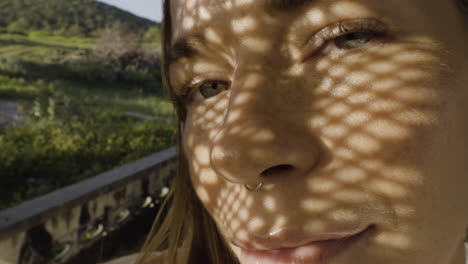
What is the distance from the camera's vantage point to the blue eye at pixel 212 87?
2.85ft

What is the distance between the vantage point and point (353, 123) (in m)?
0.62

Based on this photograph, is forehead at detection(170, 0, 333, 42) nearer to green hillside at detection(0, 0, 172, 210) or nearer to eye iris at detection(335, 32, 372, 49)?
eye iris at detection(335, 32, 372, 49)

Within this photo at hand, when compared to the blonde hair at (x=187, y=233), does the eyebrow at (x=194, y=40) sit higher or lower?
higher

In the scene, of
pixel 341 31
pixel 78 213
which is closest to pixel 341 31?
pixel 341 31

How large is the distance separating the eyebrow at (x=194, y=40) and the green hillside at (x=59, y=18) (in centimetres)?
687

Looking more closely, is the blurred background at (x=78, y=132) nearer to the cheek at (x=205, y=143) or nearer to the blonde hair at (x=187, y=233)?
the blonde hair at (x=187, y=233)

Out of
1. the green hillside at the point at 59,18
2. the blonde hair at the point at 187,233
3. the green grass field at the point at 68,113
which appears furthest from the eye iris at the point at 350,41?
the green hillside at the point at 59,18

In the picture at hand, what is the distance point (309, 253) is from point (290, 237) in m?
0.06

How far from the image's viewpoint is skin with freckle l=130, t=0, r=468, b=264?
61 centimetres

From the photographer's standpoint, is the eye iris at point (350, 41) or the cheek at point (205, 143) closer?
the eye iris at point (350, 41)

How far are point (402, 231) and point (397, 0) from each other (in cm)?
40

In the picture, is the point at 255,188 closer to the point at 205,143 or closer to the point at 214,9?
the point at 205,143

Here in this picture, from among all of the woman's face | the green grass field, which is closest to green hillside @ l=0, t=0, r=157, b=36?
the green grass field

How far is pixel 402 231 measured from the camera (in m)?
0.63
